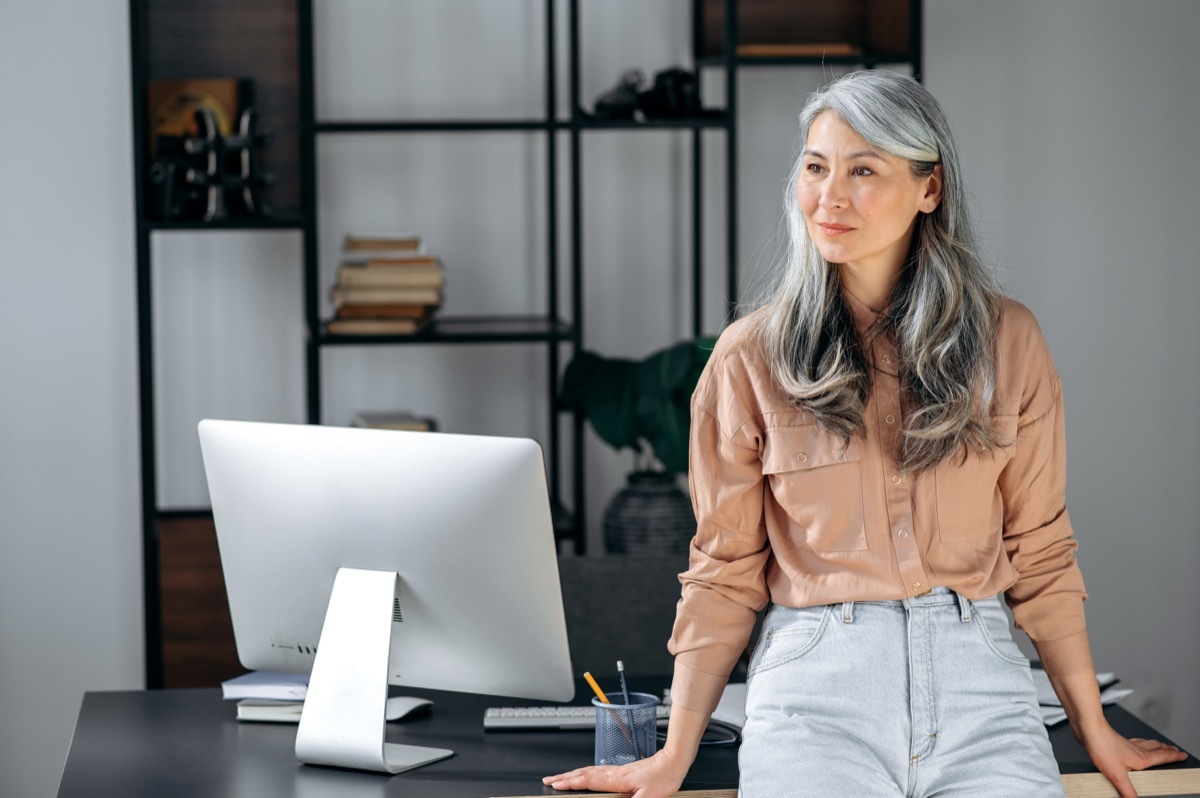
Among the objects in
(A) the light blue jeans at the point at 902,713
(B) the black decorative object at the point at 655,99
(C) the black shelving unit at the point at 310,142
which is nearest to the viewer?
(A) the light blue jeans at the point at 902,713

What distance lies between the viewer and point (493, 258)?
3344 mm

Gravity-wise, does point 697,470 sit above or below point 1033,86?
below

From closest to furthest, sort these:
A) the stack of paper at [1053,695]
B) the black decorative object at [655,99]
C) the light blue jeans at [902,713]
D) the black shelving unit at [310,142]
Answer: the light blue jeans at [902,713]
the stack of paper at [1053,695]
the black shelving unit at [310,142]
the black decorative object at [655,99]

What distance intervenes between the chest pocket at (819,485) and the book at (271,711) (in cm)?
72

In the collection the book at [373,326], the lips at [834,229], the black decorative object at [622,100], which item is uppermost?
the black decorative object at [622,100]

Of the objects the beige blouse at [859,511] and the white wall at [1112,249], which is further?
the white wall at [1112,249]

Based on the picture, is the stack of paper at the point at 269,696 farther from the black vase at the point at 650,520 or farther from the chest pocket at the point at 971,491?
the black vase at the point at 650,520

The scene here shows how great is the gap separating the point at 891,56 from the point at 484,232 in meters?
1.04

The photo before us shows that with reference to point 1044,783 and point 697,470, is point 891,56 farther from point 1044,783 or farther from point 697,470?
point 1044,783

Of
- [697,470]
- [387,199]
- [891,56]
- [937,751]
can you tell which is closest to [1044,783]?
[937,751]

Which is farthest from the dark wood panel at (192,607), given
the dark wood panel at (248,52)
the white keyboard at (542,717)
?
the white keyboard at (542,717)

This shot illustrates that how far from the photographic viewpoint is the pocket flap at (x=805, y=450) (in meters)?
1.59

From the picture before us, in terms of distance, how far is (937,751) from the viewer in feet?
4.92

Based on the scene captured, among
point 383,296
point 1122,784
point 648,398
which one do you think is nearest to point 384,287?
point 383,296
